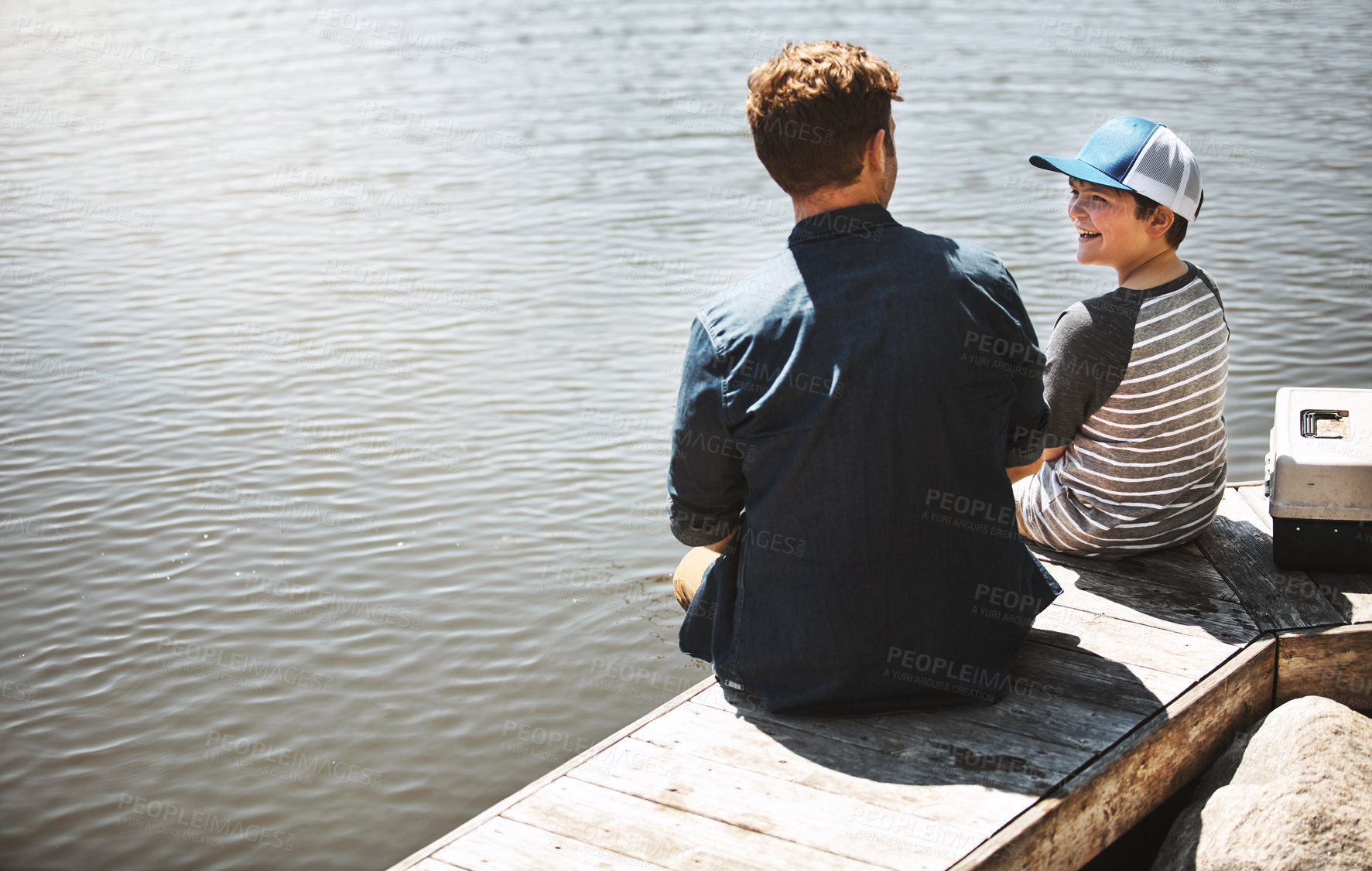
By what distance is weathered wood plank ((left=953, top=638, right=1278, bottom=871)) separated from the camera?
7.32 feet

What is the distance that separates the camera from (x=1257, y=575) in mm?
3082

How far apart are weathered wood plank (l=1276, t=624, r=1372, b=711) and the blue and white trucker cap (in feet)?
3.35

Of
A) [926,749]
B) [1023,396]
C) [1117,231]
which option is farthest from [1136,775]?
[1117,231]

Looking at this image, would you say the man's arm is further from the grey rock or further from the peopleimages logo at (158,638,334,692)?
the peopleimages logo at (158,638,334,692)

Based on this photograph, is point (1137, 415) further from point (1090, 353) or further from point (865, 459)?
point (865, 459)

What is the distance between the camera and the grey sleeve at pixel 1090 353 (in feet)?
9.14

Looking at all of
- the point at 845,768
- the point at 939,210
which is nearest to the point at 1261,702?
the point at 845,768

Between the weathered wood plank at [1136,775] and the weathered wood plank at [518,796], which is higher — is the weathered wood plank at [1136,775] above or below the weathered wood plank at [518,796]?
below

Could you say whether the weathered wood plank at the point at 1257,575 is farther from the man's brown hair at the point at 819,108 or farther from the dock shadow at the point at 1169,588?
the man's brown hair at the point at 819,108

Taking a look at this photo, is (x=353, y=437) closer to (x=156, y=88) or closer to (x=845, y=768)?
(x=845, y=768)

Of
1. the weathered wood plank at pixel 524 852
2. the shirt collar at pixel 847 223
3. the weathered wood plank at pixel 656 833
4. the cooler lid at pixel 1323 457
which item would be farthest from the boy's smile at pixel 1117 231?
the weathered wood plank at pixel 524 852

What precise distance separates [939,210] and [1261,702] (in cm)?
542

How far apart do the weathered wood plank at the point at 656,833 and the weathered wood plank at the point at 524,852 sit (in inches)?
0.7

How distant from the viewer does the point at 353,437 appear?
18.5 ft
